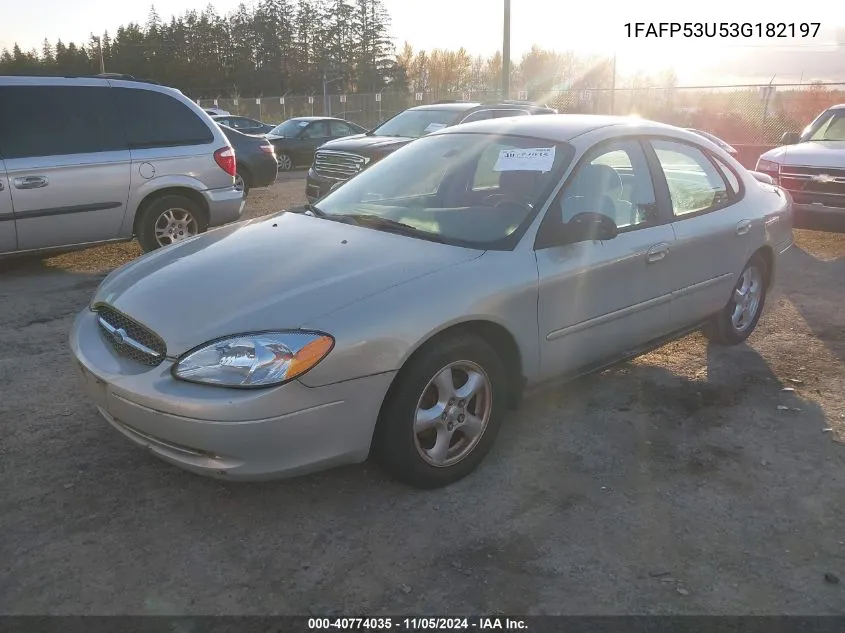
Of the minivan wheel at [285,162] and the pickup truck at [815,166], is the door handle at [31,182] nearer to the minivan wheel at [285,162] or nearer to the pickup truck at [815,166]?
the pickup truck at [815,166]

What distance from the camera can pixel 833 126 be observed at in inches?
372

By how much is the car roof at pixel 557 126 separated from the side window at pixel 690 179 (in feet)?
0.45

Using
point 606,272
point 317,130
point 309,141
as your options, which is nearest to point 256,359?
point 606,272

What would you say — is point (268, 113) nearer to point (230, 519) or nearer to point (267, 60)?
point (267, 60)

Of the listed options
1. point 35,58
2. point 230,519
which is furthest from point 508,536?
point 35,58

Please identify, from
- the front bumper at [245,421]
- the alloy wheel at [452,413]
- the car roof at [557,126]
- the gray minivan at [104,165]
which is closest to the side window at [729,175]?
the car roof at [557,126]

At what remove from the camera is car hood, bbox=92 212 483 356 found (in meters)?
2.84

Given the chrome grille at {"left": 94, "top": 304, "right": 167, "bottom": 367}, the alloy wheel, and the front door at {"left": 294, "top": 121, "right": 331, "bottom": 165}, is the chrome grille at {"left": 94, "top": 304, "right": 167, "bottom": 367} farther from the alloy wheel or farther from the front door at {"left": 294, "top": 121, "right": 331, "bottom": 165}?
the front door at {"left": 294, "top": 121, "right": 331, "bottom": 165}

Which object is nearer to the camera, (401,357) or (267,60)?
(401,357)

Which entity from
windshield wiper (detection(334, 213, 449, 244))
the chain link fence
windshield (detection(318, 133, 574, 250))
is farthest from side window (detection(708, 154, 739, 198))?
the chain link fence

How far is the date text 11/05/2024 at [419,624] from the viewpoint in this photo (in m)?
2.42

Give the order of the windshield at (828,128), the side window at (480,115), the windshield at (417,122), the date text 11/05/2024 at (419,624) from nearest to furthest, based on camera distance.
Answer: the date text 11/05/2024 at (419,624) < the windshield at (828,128) < the side window at (480,115) < the windshield at (417,122)

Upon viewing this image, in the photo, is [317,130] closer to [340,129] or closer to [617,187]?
[340,129]

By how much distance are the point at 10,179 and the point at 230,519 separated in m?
4.67
